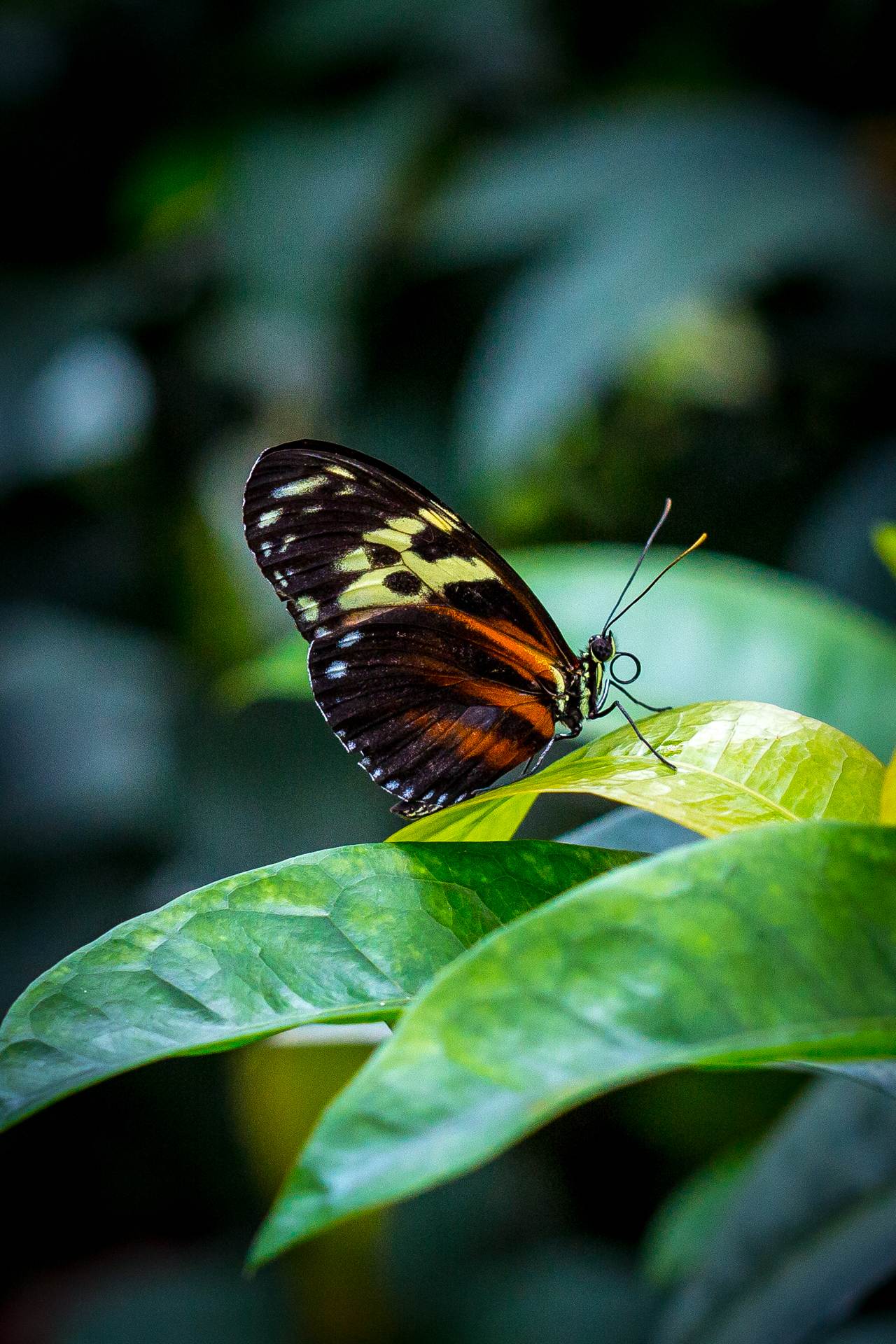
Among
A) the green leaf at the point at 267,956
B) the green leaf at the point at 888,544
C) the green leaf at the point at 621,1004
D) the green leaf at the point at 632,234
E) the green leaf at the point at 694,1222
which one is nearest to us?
the green leaf at the point at 621,1004

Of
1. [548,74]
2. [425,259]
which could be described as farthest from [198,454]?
[548,74]

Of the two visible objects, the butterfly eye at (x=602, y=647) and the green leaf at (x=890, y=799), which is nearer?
the green leaf at (x=890, y=799)

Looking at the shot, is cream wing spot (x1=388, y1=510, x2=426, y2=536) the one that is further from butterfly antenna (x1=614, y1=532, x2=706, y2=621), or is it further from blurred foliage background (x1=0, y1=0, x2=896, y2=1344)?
blurred foliage background (x1=0, y1=0, x2=896, y2=1344)

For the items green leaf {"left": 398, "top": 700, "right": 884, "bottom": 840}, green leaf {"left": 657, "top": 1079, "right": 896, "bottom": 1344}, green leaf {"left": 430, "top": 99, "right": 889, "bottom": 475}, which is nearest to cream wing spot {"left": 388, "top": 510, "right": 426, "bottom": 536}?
green leaf {"left": 398, "top": 700, "right": 884, "bottom": 840}

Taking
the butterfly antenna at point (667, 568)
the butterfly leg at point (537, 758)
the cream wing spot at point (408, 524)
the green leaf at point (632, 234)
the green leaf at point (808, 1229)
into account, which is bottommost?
the green leaf at point (808, 1229)

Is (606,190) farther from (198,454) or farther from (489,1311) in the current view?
(489,1311)

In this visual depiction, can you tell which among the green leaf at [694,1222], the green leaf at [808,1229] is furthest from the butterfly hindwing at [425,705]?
the green leaf at [694,1222]

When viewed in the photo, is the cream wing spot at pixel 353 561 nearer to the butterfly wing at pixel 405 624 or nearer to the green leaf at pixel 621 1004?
the butterfly wing at pixel 405 624

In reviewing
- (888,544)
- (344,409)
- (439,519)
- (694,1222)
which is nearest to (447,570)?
(439,519)
